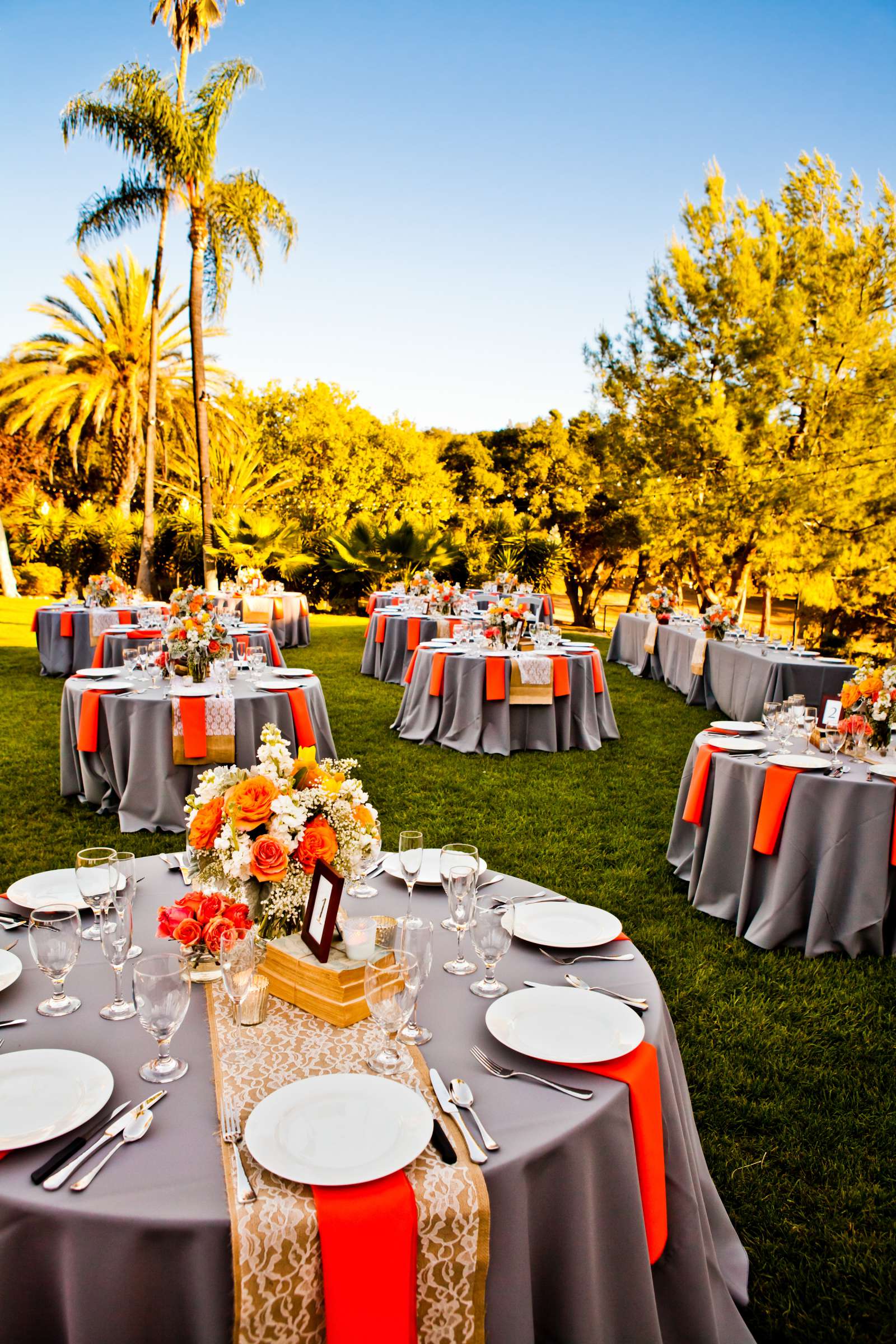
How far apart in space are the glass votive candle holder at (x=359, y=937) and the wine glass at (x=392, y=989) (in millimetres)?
174

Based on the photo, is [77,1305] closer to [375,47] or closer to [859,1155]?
[859,1155]

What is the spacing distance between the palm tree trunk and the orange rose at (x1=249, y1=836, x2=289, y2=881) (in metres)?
13.6

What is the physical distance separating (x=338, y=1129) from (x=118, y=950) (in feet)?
2.11

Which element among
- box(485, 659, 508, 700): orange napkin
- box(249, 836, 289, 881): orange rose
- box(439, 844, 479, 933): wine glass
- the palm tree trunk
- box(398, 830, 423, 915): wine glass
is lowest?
box(485, 659, 508, 700): orange napkin

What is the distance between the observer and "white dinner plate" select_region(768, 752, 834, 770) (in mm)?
3898

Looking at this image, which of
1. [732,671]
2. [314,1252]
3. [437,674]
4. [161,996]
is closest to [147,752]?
[437,674]

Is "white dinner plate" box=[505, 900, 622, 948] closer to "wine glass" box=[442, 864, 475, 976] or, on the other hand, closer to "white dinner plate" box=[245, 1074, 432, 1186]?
"wine glass" box=[442, 864, 475, 976]

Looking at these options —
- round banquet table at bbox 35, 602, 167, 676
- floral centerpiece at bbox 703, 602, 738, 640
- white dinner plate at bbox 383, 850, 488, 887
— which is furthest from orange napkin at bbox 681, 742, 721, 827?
round banquet table at bbox 35, 602, 167, 676

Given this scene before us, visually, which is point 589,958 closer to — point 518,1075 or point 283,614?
point 518,1075

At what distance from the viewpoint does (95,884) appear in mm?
1891

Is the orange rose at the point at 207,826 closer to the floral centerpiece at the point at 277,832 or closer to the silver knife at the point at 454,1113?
the floral centerpiece at the point at 277,832

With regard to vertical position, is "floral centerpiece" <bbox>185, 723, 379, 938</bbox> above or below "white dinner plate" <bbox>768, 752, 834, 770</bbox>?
above

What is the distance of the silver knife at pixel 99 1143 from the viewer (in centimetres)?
120

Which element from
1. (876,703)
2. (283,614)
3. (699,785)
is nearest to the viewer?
(876,703)
